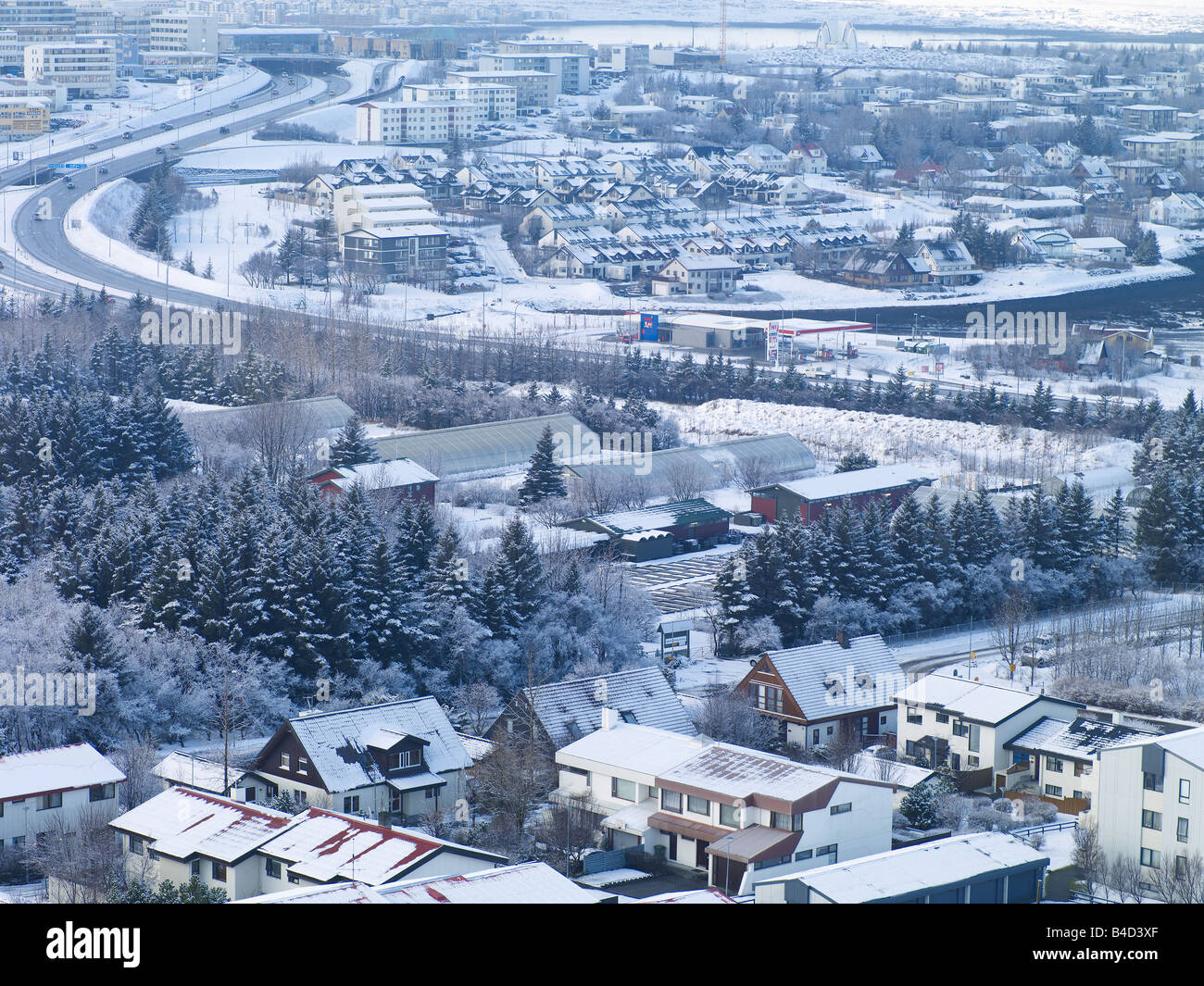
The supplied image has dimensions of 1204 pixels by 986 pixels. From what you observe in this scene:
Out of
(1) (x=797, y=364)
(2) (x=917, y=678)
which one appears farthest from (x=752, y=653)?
(1) (x=797, y=364)

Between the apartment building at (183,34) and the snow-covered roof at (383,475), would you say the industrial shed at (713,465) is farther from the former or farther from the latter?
the apartment building at (183,34)

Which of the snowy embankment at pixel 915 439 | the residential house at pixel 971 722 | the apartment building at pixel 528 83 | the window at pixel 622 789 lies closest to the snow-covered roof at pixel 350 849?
the window at pixel 622 789

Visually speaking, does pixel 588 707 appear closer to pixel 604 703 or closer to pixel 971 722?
pixel 604 703

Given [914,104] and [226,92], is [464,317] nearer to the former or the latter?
[226,92]

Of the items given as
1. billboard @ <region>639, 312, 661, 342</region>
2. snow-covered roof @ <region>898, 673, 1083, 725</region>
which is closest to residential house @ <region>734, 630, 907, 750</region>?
snow-covered roof @ <region>898, 673, 1083, 725</region>

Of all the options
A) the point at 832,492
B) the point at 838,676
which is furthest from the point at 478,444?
the point at 838,676

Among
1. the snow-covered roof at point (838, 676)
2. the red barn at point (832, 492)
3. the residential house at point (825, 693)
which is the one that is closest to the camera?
the residential house at point (825, 693)
